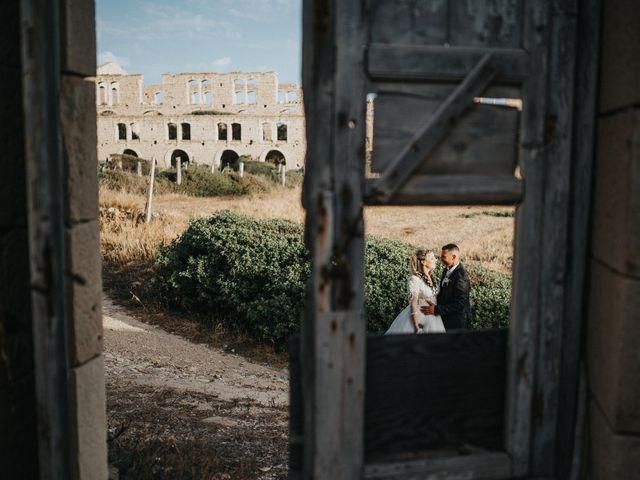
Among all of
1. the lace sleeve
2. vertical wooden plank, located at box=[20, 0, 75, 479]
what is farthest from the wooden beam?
the lace sleeve

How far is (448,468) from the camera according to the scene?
2125 millimetres

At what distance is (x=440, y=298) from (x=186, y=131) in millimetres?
42895

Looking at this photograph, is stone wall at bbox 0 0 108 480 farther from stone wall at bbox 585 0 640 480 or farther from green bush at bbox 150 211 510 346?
green bush at bbox 150 211 510 346

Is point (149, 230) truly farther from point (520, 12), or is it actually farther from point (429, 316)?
point (520, 12)

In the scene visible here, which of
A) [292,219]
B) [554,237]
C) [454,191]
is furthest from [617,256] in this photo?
[292,219]

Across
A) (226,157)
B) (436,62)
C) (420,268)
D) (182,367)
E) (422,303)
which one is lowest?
(182,367)

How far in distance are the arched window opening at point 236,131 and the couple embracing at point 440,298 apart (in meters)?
41.0

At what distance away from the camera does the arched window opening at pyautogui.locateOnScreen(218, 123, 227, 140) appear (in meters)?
45.5

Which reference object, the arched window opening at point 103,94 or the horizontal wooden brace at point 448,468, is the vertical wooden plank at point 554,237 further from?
the arched window opening at point 103,94

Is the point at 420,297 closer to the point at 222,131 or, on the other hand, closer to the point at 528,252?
the point at 528,252

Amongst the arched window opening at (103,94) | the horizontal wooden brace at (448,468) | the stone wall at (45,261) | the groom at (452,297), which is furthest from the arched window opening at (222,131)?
the horizontal wooden brace at (448,468)

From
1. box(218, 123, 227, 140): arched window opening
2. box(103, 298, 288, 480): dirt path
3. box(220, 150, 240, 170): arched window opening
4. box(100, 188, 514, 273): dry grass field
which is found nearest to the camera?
box(103, 298, 288, 480): dirt path

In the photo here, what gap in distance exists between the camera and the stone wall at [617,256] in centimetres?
190

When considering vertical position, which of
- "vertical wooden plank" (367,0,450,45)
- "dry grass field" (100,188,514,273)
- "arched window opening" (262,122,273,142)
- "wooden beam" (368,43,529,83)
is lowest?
"dry grass field" (100,188,514,273)
